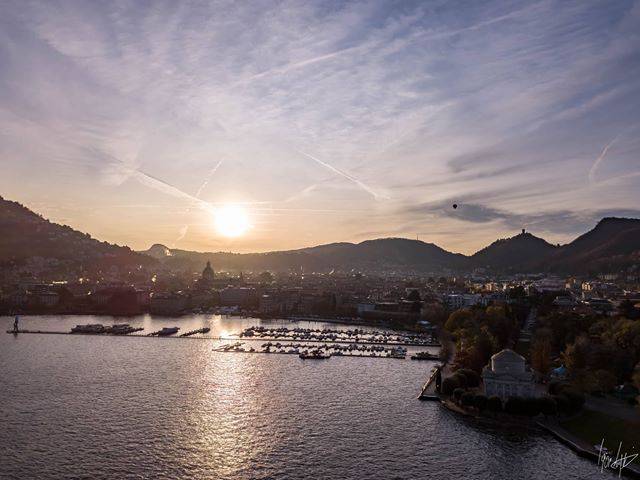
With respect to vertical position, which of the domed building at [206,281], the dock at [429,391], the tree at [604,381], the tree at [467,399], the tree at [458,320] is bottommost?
the dock at [429,391]

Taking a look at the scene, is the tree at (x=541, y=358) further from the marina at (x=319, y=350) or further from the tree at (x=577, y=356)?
the marina at (x=319, y=350)

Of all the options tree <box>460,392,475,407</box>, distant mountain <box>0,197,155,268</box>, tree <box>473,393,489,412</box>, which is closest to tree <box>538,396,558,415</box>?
tree <box>473,393,489,412</box>

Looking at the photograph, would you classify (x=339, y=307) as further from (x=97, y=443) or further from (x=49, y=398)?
(x=97, y=443)

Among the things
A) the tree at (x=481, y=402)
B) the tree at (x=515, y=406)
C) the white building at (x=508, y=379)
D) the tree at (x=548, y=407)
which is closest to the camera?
the tree at (x=548, y=407)

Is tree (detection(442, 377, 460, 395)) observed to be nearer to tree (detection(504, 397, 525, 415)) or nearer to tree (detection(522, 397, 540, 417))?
tree (detection(504, 397, 525, 415))

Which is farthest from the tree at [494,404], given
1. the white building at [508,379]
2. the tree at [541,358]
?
the tree at [541,358]

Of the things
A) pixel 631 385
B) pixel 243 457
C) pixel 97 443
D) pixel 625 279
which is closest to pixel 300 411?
pixel 243 457
